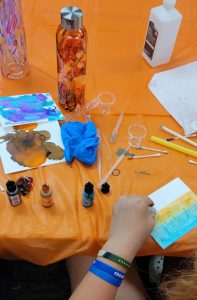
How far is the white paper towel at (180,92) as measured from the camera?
92 centimetres

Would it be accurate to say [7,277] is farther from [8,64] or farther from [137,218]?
[8,64]

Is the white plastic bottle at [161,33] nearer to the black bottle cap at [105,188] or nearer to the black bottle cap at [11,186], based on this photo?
the black bottle cap at [105,188]

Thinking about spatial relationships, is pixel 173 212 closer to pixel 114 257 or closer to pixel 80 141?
pixel 114 257

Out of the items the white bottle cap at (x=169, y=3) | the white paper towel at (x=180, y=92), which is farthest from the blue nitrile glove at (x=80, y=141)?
the white bottle cap at (x=169, y=3)

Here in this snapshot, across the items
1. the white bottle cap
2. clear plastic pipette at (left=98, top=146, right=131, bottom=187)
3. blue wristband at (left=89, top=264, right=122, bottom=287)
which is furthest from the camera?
the white bottle cap

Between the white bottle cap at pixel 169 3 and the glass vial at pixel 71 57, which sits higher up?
the white bottle cap at pixel 169 3

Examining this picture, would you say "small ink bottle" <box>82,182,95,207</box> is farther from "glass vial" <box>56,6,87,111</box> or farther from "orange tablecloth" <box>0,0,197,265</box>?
"glass vial" <box>56,6,87,111</box>

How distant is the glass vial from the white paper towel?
24cm

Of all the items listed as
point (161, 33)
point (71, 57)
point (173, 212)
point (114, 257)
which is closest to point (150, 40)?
point (161, 33)

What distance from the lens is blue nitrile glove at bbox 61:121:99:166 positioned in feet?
2.60

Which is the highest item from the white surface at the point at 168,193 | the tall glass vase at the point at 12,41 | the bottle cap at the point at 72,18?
the bottle cap at the point at 72,18

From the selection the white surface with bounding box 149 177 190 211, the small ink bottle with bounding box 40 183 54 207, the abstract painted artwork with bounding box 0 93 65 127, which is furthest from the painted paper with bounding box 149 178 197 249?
the abstract painted artwork with bounding box 0 93 65 127

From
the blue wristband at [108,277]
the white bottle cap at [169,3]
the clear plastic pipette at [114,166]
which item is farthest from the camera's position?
the white bottle cap at [169,3]

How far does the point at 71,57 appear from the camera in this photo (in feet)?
2.73
